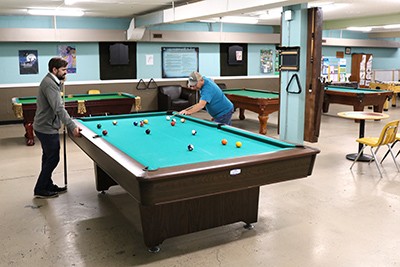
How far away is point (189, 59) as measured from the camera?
11.6m

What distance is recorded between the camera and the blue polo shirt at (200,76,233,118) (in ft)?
16.7

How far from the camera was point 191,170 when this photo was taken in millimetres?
2631

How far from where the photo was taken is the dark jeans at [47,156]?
14.1 ft

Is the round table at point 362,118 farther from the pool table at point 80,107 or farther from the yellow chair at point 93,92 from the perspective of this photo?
the yellow chair at point 93,92

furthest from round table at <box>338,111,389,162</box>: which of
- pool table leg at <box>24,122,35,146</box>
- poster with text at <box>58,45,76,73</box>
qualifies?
poster with text at <box>58,45,76,73</box>

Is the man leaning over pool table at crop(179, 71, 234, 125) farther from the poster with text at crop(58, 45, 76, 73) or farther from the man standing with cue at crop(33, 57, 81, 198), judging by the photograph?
the poster with text at crop(58, 45, 76, 73)

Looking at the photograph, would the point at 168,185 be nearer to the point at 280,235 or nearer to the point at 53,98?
the point at 280,235

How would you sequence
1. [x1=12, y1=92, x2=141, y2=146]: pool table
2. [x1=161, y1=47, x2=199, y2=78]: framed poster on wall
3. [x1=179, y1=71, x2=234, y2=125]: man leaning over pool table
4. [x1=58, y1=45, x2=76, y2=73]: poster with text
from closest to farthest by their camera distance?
[x1=179, y1=71, x2=234, y2=125]: man leaning over pool table, [x1=12, y1=92, x2=141, y2=146]: pool table, [x1=58, y1=45, x2=76, y2=73]: poster with text, [x1=161, y1=47, x2=199, y2=78]: framed poster on wall

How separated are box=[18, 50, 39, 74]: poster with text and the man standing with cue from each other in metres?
6.05

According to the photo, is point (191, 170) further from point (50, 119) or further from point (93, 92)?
point (93, 92)

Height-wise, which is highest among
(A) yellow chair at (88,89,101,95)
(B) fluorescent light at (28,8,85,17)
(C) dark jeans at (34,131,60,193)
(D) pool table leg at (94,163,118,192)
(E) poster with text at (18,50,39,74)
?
(B) fluorescent light at (28,8,85,17)

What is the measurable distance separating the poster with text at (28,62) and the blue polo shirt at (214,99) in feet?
20.3

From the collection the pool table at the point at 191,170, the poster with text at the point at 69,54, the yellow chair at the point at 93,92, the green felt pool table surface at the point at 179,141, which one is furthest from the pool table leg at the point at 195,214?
the poster with text at the point at 69,54

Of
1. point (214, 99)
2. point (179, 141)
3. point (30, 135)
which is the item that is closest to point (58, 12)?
point (30, 135)
